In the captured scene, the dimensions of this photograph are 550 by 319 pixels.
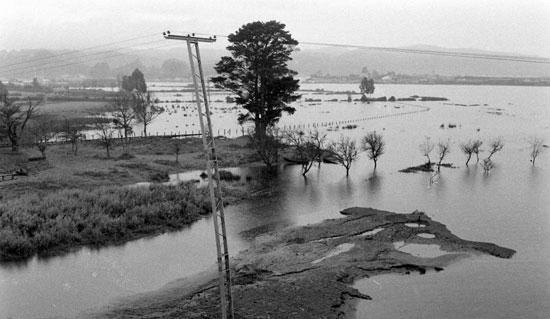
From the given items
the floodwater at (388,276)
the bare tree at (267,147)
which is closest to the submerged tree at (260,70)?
the bare tree at (267,147)

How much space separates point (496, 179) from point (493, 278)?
2256 centimetres

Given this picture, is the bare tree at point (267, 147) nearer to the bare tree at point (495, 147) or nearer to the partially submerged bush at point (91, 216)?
the partially submerged bush at point (91, 216)

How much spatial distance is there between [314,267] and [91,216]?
44.1ft

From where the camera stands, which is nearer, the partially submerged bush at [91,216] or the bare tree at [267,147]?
the partially submerged bush at [91,216]

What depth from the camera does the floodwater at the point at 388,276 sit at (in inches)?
742

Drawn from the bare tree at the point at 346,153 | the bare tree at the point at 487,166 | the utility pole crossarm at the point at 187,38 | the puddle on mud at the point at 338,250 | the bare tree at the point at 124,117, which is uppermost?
the utility pole crossarm at the point at 187,38

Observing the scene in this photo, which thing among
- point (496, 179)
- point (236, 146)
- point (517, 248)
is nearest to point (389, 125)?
point (236, 146)

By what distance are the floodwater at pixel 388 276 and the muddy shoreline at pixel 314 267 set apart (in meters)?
0.87

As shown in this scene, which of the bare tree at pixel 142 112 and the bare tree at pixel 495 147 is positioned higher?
the bare tree at pixel 142 112

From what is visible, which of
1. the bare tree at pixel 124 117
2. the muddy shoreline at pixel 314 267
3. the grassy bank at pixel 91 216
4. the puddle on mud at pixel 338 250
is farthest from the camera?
the bare tree at pixel 124 117

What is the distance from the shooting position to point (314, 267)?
70.7ft

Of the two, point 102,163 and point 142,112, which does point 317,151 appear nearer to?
point 102,163

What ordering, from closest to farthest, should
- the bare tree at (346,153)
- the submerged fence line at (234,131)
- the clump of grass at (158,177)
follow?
the clump of grass at (158,177) → the bare tree at (346,153) → the submerged fence line at (234,131)

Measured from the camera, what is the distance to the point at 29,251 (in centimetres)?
2398
